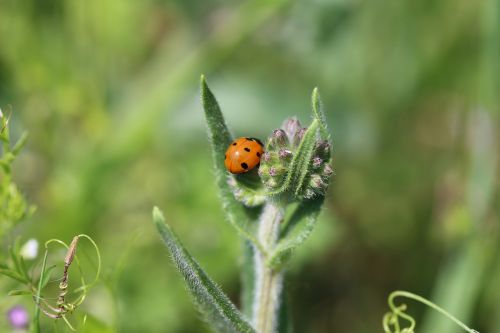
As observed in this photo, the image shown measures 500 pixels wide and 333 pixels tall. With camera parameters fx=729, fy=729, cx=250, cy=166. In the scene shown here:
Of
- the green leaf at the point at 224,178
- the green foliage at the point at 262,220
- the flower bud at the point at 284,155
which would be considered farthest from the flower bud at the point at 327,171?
the green leaf at the point at 224,178

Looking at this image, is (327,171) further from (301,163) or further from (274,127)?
(274,127)

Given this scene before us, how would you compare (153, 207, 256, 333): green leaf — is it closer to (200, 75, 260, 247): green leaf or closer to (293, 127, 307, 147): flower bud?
(200, 75, 260, 247): green leaf

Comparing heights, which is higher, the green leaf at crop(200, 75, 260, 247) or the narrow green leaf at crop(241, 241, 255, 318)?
the green leaf at crop(200, 75, 260, 247)

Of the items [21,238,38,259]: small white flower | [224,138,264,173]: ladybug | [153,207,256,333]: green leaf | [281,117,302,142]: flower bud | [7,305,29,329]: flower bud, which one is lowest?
[7,305,29,329]: flower bud

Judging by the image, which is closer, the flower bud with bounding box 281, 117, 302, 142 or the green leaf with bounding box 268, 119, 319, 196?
the green leaf with bounding box 268, 119, 319, 196

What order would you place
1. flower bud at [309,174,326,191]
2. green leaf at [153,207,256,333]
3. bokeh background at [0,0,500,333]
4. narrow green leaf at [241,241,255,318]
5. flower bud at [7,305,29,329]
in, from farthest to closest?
bokeh background at [0,0,500,333]
narrow green leaf at [241,241,255,318]
flower bud at [7,305,29,329]
flower bud at [309,174,326,191]
green leaf at [153,207,256,333]

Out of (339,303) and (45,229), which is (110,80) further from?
(339,303)

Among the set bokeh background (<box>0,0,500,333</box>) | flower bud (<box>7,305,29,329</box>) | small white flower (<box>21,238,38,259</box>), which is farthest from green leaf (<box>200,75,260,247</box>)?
bokeh background (<box>0,0,500,333</box>)
